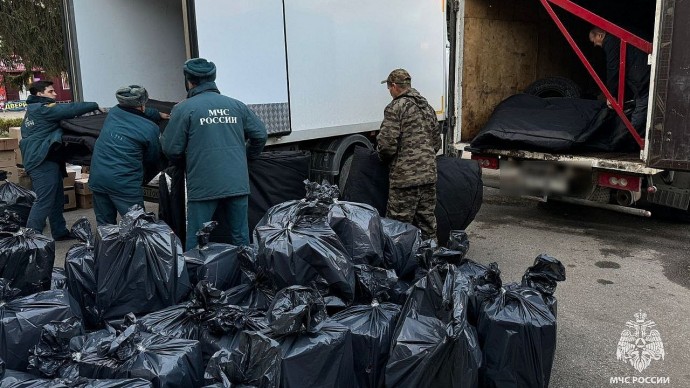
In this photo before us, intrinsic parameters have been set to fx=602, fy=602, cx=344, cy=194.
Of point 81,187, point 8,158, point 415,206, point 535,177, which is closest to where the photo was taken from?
point 415,206

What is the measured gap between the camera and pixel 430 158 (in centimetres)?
Result: 455

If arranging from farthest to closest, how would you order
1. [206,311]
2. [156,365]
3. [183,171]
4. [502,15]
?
[502,15] < [183,171] < [206,311] < [156,365]

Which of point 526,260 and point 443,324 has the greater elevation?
point 443,324

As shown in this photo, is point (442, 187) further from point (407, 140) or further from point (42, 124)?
point (42, 124)

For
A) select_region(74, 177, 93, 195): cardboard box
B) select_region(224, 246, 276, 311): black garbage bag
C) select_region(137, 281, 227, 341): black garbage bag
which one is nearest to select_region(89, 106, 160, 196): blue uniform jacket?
select_region(224, 246, 276, 311): black garbage bag

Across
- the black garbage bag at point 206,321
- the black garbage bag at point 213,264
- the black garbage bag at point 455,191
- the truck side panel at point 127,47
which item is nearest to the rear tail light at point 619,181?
the black garbage bag at point 455,191

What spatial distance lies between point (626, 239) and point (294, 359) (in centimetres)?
459

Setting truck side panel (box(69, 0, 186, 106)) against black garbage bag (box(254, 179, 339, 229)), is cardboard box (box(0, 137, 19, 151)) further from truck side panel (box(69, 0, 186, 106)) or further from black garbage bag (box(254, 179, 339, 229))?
black garbage bag (box(254, 179, 339, 229))

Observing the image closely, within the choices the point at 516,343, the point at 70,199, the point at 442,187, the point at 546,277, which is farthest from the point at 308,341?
the point at 70,199

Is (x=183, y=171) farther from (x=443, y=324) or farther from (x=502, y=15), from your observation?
(x=502, y=15)

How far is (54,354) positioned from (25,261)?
807 millimetres

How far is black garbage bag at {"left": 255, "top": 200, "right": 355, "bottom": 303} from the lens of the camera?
2580 mm

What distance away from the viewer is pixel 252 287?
284 centimetres

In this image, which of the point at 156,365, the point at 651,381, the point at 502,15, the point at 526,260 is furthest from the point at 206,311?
the point at 502,15
